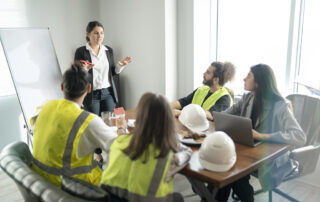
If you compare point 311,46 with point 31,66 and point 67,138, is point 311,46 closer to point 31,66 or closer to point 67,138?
point 67,138

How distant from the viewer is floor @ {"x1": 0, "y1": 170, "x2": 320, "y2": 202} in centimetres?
245

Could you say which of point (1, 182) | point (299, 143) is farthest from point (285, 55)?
point (1, 182)

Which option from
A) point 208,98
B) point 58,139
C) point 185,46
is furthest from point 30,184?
point 185,46

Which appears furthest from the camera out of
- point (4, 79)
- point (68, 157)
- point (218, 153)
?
point (4, 79)

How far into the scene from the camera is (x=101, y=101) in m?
3.21

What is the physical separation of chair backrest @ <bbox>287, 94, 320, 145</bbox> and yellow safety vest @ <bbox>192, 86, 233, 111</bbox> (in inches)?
23.8

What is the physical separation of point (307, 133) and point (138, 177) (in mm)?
1479

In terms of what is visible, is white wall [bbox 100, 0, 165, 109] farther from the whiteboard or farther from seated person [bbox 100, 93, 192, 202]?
seated person [bbox 100, 93, 192, 202]

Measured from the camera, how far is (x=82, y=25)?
149 inches

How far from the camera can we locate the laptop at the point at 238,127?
163 centimetres

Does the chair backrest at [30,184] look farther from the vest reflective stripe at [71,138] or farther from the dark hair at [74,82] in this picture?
the dark hair at [74,82]

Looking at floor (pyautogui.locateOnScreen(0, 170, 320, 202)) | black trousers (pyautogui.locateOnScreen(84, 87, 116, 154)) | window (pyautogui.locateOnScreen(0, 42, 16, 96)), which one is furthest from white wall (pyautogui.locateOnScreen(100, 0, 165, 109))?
window (pyautogui.locateOnScreen(0, 42, 16, 96))

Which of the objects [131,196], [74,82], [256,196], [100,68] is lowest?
[256,196]

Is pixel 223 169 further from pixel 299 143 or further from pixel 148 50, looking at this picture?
pixel 148 50
